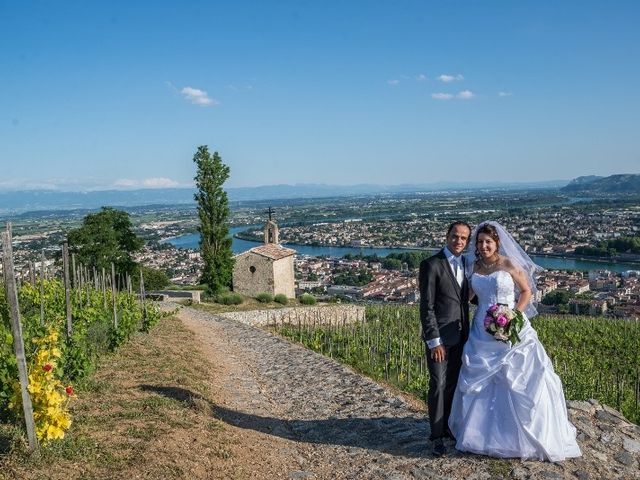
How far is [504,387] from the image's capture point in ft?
18.0

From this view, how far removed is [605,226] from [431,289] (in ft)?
318

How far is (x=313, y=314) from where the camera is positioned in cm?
2439

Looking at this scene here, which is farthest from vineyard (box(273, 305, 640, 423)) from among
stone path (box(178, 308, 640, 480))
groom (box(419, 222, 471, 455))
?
→ groom (box(419, 222, 471, 455))

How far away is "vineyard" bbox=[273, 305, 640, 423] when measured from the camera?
11875 millimetres

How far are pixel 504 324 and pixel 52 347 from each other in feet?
15.1

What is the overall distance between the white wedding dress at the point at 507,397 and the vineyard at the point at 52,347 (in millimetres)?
3867

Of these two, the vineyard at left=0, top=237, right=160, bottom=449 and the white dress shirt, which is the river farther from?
the white dress shirt

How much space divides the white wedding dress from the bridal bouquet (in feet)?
0.35

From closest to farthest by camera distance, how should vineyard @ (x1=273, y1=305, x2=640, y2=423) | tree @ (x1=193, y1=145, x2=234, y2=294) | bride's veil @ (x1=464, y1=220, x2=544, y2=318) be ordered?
bride's veil @ (x1=464, y1=220, x2=544, y2=318)
vineyard @ (x1=273, y1=305, x2=640, y2=423)
tree @ (x1=193, y1=145, x2=234, y2=294)

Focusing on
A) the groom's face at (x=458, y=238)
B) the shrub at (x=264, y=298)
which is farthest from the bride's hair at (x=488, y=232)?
the shrub at (x=264, y=298)

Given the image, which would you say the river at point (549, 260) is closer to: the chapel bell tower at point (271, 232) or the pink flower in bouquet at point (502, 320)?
the chapel bell tower at point (271, 232)

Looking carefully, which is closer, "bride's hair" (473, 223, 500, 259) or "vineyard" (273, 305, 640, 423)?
"bride's hair" (473, 223, 500, 259)

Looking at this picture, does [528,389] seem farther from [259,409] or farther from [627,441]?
[259,409]

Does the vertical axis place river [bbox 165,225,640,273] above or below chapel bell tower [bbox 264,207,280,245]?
below
